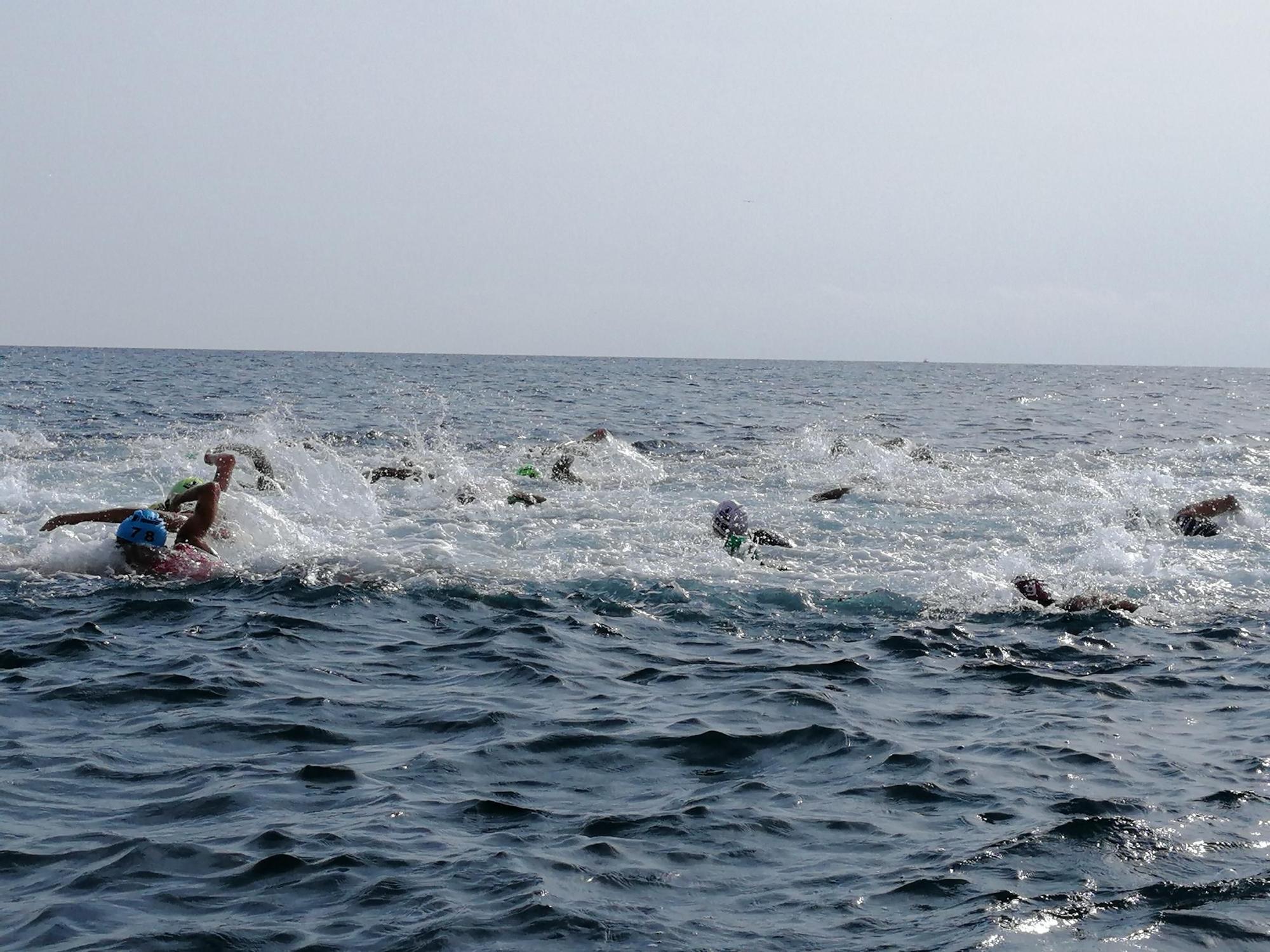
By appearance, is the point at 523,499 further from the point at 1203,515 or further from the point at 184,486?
the point at 1203,515

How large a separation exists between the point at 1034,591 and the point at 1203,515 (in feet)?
19.3

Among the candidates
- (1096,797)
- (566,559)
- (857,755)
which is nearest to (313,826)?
(857,755)

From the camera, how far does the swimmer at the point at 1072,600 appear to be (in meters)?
11.3

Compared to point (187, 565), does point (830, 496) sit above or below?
above

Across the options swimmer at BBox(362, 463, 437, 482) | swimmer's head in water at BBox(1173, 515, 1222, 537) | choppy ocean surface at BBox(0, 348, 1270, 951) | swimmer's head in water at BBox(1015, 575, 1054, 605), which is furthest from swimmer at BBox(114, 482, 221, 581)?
swimmer's head in water at BBox(1173, 515, 1222, 537)

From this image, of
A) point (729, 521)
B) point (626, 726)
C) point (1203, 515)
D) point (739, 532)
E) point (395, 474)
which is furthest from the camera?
point (395, 474)

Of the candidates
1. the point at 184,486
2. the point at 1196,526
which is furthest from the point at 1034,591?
the point at 184,486

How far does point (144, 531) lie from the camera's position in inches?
461

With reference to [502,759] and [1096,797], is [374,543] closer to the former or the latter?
[502,759]

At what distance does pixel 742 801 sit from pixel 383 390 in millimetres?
48131

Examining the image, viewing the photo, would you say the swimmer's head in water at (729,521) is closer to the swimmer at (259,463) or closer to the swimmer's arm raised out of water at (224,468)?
the swimmer's arm raised out of water at (224,468)

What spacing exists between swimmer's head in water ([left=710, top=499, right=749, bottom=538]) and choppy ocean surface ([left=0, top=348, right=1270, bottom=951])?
481 mm

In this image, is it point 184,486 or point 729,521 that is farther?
point 729,521

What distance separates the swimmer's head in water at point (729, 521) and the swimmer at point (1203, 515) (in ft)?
19.8
